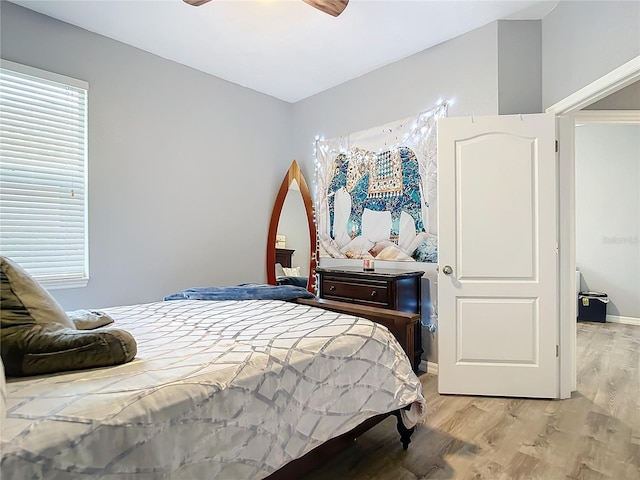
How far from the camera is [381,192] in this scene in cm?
354

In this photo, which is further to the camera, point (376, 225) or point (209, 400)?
point (376, 225)

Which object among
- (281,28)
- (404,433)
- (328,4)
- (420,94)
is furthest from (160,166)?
(404,433)

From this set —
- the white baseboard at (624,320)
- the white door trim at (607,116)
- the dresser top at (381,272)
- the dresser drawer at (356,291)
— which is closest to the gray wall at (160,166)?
the dresser drawer at (356,291)

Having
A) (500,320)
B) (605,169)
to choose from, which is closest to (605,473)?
(500,320)

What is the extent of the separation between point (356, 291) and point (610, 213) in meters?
4.16

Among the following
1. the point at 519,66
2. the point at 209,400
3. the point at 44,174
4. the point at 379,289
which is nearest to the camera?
the point at 209,400

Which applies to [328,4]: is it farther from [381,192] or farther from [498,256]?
[498,256]

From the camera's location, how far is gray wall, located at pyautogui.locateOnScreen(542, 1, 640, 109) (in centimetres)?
198

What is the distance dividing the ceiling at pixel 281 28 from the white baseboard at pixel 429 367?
106 inches

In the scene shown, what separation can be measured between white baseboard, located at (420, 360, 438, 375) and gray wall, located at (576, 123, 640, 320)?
3456 mm

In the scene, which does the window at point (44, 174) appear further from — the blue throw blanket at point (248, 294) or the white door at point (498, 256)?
the white door at point (498, 256)

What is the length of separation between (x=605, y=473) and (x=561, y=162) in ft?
6.26

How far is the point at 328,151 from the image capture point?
3.98m

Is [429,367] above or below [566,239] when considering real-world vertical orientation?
below
